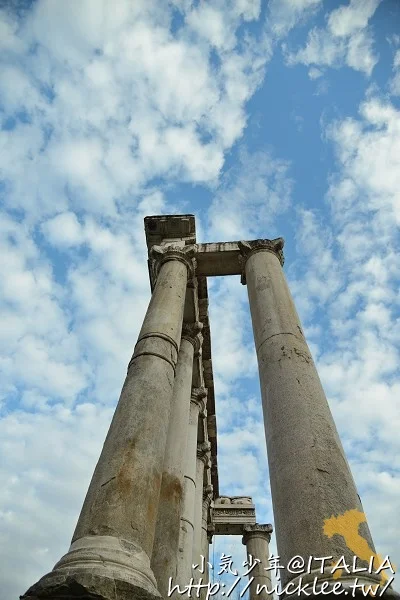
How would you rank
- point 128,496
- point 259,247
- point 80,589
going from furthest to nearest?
1. point 259,247
2. point 128,496
3. point 80,589

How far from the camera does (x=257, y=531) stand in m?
40.8

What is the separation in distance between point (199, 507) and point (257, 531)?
19233 millimetres

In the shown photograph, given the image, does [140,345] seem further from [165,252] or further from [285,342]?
[165,252]

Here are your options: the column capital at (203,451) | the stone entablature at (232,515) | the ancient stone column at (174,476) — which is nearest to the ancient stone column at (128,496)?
the ancient stone column at (174,476)

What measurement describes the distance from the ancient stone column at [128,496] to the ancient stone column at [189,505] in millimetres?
8008

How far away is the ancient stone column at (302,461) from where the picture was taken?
754 centimetres

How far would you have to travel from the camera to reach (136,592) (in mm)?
6809

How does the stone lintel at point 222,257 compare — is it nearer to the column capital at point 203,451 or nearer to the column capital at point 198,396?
the column capital at point 198,396

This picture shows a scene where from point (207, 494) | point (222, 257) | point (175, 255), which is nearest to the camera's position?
point (175, 255)

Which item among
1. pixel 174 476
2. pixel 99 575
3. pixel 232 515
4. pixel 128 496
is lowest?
pixel 99 575

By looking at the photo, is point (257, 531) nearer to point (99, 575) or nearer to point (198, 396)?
point (198, 396)

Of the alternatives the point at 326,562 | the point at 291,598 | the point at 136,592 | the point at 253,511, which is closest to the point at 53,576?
the point at 136,592

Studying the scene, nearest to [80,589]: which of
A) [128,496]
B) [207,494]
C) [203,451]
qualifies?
[128,496]

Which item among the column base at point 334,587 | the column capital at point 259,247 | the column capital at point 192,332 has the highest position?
the column capital at point 259,247
